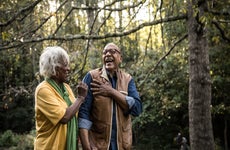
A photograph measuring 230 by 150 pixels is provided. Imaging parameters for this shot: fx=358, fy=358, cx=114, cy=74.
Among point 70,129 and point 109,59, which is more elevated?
point 109,59

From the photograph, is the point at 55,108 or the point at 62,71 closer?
the point at 55,108

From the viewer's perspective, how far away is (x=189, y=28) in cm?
496

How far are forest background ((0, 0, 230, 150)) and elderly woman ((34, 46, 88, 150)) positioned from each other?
54.0 inches

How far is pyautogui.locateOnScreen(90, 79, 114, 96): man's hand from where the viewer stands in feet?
9.00

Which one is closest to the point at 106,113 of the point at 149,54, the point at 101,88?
the point at 101,88

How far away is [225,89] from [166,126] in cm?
363

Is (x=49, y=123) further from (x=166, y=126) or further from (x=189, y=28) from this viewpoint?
(x=166, y=126)

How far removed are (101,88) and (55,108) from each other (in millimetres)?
404

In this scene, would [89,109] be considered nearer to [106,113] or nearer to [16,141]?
[106,113]

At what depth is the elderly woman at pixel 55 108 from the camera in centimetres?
257

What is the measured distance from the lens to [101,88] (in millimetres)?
2758

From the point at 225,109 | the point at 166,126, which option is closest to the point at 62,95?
the point at 225,109

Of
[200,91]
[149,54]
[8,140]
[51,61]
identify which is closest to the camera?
[51,61]

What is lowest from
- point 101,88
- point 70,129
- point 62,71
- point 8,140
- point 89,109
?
point 8,140
